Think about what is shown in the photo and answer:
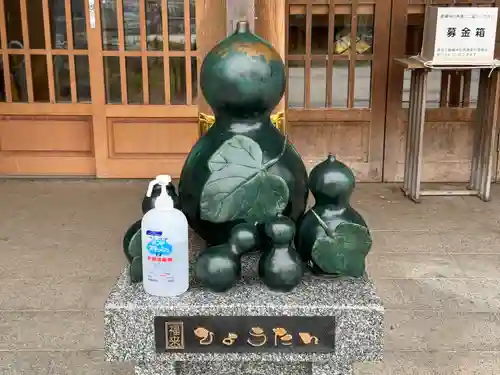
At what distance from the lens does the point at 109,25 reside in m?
4.73

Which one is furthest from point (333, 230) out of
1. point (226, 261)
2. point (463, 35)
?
point (463, 35)

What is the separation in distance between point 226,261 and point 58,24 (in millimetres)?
3692

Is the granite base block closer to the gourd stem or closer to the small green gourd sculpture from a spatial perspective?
the small green gourd sculpture

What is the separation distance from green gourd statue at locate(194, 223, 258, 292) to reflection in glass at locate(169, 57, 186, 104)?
3.32 meters

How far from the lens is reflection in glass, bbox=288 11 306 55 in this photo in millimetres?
4664

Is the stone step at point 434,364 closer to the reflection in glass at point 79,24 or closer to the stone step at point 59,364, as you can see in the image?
the stone step at point 59,364

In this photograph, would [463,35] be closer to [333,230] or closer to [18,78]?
[333,230]

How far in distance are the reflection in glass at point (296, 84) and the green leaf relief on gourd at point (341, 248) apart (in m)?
3.21

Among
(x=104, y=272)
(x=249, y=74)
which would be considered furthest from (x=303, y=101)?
(x=249, y=74)

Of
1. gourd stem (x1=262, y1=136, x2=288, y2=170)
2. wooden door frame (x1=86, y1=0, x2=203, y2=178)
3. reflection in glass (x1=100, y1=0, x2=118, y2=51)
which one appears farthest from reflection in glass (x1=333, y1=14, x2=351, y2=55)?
gourd stem (x1=262, y1=136, x2=288, y2=170)

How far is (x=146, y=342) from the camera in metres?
1.58

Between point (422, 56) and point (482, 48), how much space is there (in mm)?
390

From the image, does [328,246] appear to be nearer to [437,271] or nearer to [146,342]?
[146,342]

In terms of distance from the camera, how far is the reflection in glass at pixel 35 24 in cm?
469
